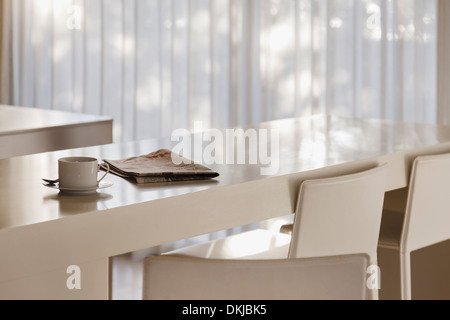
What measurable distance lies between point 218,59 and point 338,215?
7.90ft

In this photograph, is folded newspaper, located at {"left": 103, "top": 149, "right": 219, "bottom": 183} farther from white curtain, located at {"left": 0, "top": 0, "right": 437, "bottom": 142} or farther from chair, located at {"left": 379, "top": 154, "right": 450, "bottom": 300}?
white curtain, located at {"left": 0, "top": 0, "right": 437, "bottom": 142}

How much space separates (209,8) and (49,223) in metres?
2.94

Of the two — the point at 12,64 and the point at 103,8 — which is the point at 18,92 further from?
the point at 103,8

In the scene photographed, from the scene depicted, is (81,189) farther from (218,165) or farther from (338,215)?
(338,215)

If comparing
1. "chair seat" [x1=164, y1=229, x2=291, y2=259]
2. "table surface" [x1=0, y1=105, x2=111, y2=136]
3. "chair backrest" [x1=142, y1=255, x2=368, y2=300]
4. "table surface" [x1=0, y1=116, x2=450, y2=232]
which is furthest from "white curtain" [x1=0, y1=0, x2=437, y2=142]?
"chair backrest" [x1=142, y1=255, x2=368, y2=300]

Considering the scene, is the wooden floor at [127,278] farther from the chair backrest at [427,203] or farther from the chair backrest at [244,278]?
the chair backrest at [244,278]

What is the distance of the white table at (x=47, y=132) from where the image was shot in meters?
2.91

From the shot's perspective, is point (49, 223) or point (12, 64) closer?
point (49, 223)

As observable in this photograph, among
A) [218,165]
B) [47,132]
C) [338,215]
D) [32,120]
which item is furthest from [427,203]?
[32,120]

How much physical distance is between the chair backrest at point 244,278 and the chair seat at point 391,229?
1113 millimetres

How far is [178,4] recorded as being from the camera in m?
4.24

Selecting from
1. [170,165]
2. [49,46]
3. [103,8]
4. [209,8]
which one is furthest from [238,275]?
[49,46]

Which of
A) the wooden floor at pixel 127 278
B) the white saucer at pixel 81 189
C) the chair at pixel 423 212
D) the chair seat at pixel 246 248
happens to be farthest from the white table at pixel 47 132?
the chair at pixel 423 212

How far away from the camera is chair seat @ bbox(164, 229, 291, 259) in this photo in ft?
6.91
